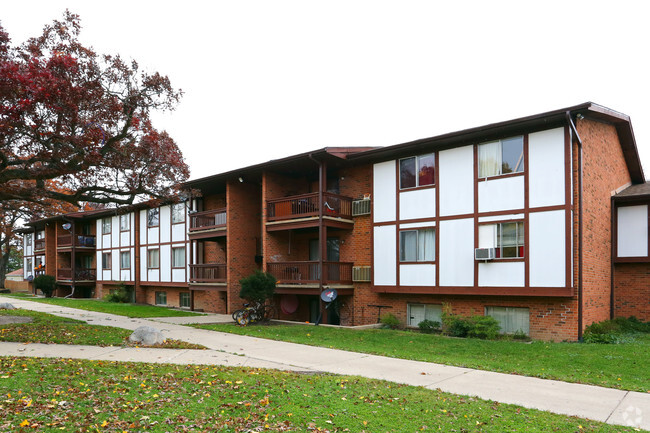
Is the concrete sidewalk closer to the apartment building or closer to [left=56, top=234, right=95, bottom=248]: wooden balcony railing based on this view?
the apartment building

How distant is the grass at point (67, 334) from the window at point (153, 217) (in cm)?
1394

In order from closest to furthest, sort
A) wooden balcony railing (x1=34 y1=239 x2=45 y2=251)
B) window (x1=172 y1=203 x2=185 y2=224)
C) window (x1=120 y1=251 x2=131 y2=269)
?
window (x1=172 y1=203 x2=185 y2=224), window (x1=120 y1=251 x2=131 y2=269), wooden balcony railing (x1=34 y1=239 x2=45 y2=251)

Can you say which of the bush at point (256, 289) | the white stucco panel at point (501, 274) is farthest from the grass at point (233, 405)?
the bush at point (256, 289)

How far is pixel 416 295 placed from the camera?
675 inches

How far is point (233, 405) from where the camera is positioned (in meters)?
6.33

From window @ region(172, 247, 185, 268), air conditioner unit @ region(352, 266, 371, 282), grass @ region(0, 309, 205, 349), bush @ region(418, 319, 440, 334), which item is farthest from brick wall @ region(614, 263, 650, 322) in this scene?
window @ region(172, 247, 185, 268)

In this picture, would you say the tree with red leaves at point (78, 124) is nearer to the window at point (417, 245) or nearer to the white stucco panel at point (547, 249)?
the window at point (417, 245)

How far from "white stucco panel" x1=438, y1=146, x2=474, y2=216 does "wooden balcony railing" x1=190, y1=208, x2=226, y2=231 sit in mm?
10088

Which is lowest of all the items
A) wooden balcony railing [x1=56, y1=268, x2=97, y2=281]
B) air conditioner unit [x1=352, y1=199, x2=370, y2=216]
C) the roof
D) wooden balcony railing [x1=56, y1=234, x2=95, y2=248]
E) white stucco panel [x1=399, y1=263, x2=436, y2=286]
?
wooden balcony railing [x1=56, y1=268, x2=97, y2=281]

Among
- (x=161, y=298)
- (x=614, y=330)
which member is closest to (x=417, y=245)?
(x=614, y=330)

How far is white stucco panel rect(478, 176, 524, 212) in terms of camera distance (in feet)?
48.6

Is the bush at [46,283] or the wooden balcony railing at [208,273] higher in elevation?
the wooden balcony railing at [208,273]

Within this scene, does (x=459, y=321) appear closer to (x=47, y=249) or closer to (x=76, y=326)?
(x=76, y=326)

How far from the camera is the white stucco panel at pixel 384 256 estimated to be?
17.5 meters
